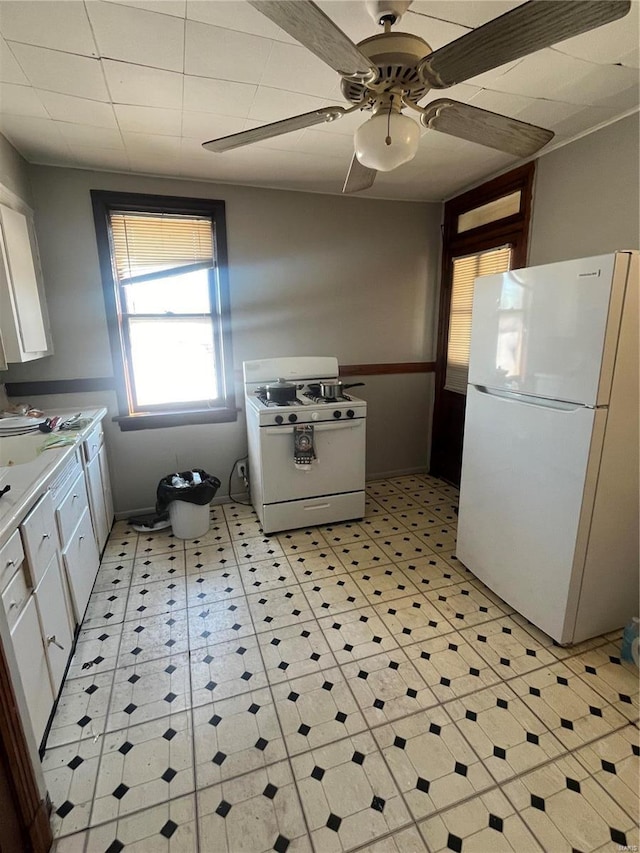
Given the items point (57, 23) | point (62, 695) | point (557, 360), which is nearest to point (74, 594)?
point (62, 695)

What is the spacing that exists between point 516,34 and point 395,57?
12.6 inches

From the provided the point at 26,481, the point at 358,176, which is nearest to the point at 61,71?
the point at 358,176

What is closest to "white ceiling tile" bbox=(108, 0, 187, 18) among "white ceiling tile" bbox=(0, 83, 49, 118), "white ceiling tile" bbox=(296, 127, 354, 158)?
"white ceiling tile" bbox=(0, 83, 49, 118)

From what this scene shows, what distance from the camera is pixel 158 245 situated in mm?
2959

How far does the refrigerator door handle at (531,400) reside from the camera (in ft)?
5.56

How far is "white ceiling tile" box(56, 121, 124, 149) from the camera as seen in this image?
212cm

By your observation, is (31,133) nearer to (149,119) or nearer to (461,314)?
(149,119)

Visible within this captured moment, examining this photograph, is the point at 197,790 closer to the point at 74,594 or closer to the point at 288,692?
the point at 288,692

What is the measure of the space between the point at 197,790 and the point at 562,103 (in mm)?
3264

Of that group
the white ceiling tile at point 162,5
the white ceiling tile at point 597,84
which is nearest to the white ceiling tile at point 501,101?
the white ceiling tile at point 597,84

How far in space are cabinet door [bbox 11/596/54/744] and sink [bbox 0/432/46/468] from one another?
2.80 ft

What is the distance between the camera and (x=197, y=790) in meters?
1.33

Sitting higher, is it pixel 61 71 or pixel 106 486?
pixel 61 71

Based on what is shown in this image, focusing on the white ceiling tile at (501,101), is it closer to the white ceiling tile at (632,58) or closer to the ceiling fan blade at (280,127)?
the white ceiling tile at (632,58)
